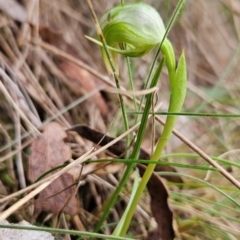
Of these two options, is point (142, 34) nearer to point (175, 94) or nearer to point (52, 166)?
point (175, 94)

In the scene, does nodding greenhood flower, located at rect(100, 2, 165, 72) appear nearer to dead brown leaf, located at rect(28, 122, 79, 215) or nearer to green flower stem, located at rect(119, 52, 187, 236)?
green flower stem, located at rect(119, 52, 187, 236)

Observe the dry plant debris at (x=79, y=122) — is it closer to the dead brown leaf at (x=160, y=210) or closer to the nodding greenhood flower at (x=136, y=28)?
the dead brown leaf at (x=160, y=210)

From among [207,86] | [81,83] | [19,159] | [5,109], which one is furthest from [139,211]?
[207,86]

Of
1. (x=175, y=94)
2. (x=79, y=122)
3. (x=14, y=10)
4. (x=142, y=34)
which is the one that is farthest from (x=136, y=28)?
(x=14, y=10)

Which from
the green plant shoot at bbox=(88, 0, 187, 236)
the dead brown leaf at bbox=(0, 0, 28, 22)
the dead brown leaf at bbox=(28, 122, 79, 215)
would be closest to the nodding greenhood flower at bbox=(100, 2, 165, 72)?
the green plant shoot at bbox=(88, 0, 187, 236)

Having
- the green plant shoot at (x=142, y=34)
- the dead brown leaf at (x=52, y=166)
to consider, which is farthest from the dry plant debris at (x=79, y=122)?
the green plant shoot at (x=142, y=34)
